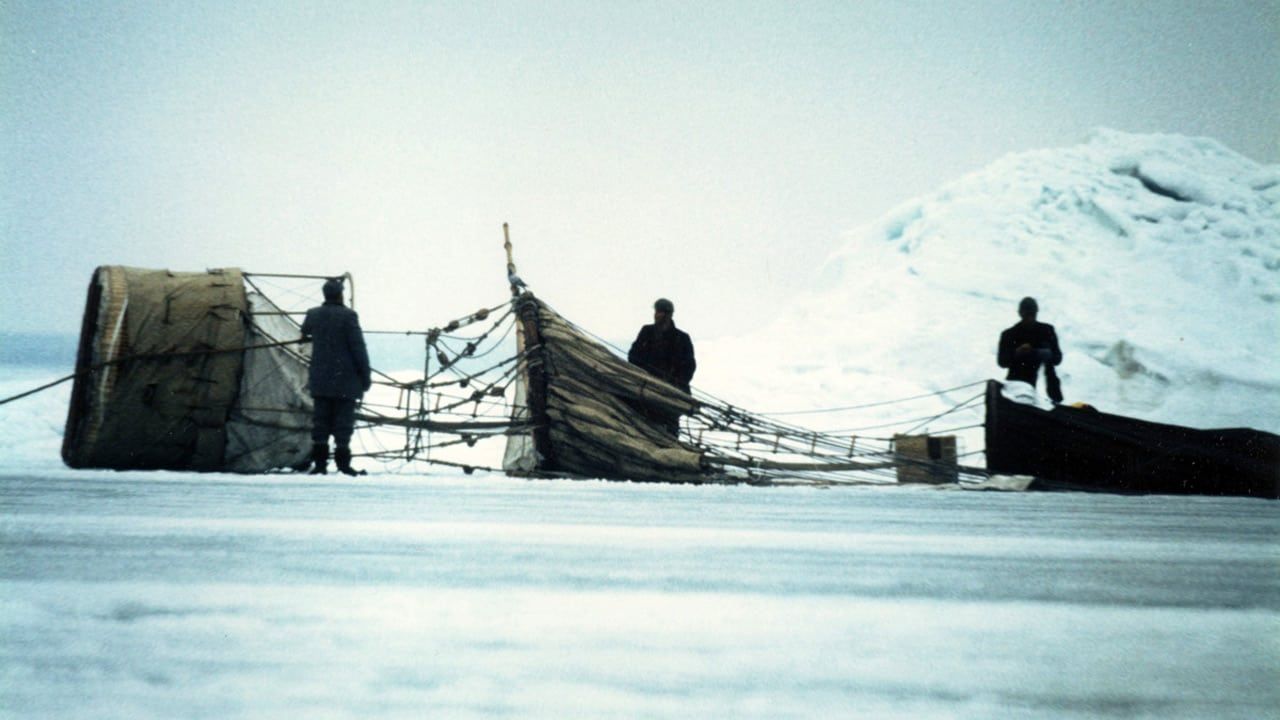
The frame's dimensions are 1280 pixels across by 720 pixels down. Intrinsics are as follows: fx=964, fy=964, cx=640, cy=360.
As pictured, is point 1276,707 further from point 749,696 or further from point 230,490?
point 230,490

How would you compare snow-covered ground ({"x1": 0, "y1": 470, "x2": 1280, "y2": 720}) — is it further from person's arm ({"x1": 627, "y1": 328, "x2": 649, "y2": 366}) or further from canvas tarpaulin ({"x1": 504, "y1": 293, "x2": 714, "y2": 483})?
person's arm ({"x1": 627, "y1": 328, "x2": 649, "y2": 366})

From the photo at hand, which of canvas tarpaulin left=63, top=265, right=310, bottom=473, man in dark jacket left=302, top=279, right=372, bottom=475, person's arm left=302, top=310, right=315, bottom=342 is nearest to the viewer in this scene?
canvas tarpaulin left=63, top=265, right=310, bottom=473

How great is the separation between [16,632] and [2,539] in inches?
36.9

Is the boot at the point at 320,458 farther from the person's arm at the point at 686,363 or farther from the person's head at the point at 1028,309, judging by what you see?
the person's head at the point at 1028,309

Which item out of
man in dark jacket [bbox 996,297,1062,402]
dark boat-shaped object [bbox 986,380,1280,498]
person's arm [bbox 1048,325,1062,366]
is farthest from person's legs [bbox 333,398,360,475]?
person's arm [bbox 1048,325,1062,366]

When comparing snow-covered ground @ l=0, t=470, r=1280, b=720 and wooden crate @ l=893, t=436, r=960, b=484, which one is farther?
wooden crate @ l=893, t=436, r=960, b=484

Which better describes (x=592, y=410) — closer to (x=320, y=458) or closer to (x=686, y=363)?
(x=686, y=363)

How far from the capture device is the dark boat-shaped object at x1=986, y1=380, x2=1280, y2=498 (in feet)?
15.8

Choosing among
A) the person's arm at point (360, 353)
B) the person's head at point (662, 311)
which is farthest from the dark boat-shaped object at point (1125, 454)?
the person's arm at point (360, 353)

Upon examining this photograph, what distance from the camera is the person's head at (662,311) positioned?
5.89 meters

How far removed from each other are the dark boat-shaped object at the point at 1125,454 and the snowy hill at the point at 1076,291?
20.0 feet

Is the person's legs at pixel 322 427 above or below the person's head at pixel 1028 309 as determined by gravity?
below

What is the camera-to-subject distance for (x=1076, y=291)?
49.7 ft

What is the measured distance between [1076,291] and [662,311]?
37.6ft
